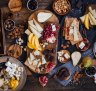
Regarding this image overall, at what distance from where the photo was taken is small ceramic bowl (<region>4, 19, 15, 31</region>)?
4.62 m

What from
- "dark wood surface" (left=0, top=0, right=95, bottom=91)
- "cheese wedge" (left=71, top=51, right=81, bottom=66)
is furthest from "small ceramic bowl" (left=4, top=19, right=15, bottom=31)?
"cheese wedge" (left=71, top=51, right=81, bottom=66)

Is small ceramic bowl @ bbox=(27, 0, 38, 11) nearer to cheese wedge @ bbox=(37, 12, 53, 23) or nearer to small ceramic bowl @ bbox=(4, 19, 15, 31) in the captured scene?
cheese wedge @ bbox=(37, 12, 53, 23)

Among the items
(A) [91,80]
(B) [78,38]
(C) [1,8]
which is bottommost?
(A) [91,80]

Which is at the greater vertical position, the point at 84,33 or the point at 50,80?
the point at 84,33

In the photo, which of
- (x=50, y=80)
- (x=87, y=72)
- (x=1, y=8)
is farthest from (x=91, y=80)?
(x=1, y=8)

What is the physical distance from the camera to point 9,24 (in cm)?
462

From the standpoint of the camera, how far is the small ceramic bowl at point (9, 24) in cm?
462

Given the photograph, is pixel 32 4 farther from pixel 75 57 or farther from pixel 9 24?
pixel 75 57

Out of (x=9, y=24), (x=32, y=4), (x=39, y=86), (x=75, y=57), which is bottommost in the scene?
(x=39, y=86)

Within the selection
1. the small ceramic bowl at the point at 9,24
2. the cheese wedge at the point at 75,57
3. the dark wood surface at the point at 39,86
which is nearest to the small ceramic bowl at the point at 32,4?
the dark wood surface at the point at 39,86

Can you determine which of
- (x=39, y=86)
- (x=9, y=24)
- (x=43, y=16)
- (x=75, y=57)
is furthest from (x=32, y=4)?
(x=39, y=86)

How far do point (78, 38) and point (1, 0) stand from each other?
33.5 inches

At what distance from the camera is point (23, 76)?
183 inches

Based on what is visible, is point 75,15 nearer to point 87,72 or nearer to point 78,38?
point 78,38
